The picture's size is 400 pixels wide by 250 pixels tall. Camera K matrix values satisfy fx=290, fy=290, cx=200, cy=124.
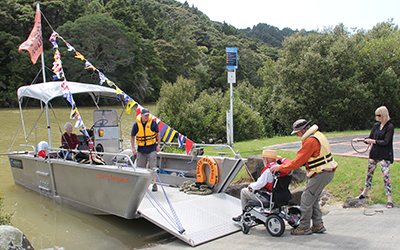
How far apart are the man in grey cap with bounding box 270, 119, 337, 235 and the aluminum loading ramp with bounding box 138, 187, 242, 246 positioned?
1.38m

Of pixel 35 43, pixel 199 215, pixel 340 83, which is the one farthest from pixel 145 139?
pixel 340 83

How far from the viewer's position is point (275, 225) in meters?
4.44

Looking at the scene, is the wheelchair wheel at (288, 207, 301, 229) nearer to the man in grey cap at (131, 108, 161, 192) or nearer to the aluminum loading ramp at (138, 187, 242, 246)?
the aluminum loading ramp at (138, 187, 242, 246)

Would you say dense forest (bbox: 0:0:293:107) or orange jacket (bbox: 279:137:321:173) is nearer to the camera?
orange jacket (bbox: 279:137:321:173)

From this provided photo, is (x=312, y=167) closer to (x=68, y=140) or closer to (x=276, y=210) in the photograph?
(x=276, y=210)

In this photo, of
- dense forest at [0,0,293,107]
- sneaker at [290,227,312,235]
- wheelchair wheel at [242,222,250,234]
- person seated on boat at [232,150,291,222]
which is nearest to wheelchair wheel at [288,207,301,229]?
sneaker at [290,227,312,235]

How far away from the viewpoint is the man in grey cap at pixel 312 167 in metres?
4.15

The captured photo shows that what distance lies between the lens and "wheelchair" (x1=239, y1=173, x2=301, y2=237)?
174 inches

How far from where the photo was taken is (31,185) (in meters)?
8.71

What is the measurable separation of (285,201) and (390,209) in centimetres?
199

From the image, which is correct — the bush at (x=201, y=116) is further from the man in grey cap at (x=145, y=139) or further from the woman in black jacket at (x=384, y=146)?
the woman in black jacket at (x=384, y=146)

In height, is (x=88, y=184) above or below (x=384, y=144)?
below

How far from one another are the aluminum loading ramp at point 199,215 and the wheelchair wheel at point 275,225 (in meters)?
0.82

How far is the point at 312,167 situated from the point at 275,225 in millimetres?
1062
